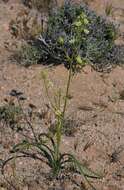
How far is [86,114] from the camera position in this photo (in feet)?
19.3

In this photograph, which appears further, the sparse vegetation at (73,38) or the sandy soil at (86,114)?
the sparse vegetation at (73,38)

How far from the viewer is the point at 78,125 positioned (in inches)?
223

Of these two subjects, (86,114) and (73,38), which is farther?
(73,38)

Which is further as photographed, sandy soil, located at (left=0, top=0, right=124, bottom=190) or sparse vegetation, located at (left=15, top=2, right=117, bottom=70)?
sparse vegetation, located at (left=15, top=2, right=117, bottom=70)

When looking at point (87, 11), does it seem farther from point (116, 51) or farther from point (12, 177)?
point (12, 177)

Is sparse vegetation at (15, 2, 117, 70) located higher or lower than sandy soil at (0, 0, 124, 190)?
higher

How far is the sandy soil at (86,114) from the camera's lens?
5051mm

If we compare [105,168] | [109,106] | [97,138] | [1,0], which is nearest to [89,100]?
[109,106]

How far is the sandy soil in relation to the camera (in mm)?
5051

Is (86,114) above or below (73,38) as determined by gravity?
below

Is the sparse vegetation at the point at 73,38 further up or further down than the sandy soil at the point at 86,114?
further up

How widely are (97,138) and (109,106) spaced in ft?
2.02

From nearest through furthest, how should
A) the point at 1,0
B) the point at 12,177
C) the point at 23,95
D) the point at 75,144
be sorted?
the point at 12,177 < the point at 75,144 < the point at 23,95 < the point at 1,0

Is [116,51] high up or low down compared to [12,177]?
up
